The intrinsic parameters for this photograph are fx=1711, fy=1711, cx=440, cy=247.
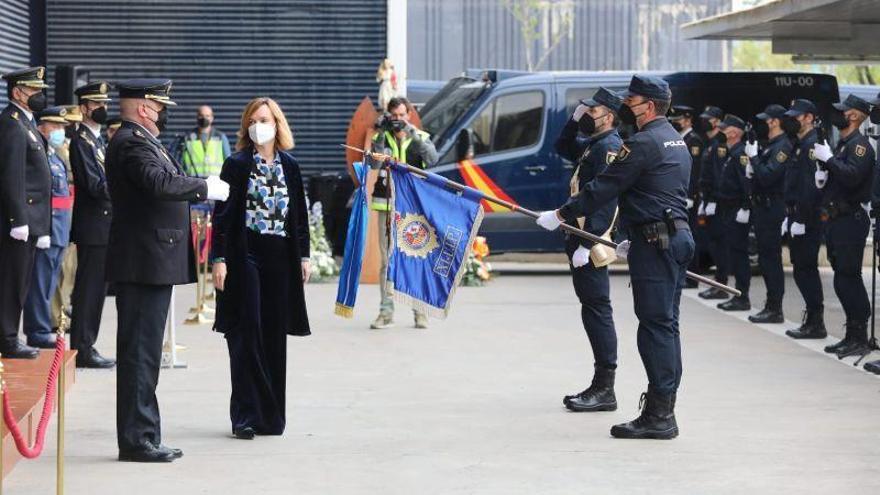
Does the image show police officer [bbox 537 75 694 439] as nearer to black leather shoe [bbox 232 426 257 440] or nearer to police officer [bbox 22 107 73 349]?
black leather shoe [bbox 232 426 257 440]

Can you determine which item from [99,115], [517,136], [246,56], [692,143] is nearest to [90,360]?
[99,115]

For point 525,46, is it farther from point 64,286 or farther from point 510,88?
point 64,286

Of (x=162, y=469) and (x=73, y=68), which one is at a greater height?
(x=73, y=68)

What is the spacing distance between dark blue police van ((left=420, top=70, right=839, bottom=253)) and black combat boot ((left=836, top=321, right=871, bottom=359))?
7625mm

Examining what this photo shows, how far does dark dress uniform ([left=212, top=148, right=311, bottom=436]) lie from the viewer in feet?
32.2

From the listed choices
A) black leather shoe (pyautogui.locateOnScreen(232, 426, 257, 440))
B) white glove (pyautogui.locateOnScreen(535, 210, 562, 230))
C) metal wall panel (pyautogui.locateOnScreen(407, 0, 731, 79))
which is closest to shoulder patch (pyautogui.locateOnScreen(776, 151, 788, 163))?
white glove (pyautogui.locateOnScreen(535, 210, 562, 230))

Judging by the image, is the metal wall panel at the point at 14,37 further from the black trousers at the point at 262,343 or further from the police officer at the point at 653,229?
the police officer at the point at 653,229

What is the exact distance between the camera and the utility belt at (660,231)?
32.2 ft

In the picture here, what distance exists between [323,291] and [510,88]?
386 cm

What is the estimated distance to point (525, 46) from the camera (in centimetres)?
4350

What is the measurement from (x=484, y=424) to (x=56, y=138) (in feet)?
19.1

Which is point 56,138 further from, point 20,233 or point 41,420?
point 41,420

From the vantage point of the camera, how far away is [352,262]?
38.8 feet

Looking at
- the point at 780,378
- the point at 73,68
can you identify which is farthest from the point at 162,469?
the point at 73,68
